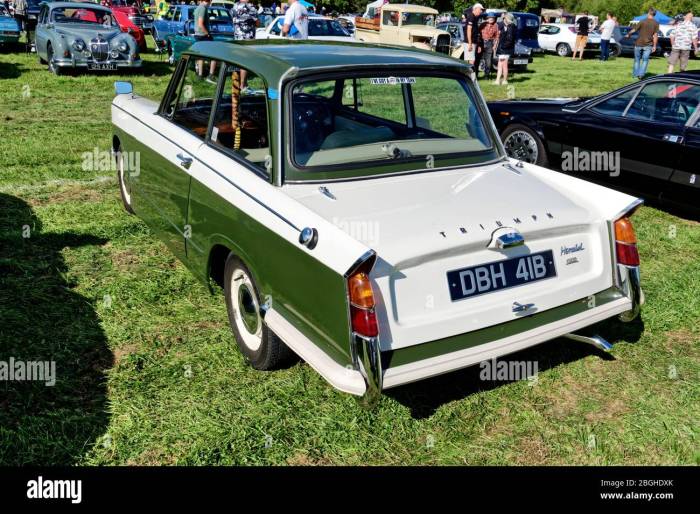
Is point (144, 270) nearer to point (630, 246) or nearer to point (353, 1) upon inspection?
point (630, 246)

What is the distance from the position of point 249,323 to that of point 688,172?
4.66 m

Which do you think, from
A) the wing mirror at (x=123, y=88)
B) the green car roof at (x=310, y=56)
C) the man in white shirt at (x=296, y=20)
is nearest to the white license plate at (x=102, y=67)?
the man in white shirt at (x=296, y=20)

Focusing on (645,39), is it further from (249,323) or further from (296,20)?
(249,323)

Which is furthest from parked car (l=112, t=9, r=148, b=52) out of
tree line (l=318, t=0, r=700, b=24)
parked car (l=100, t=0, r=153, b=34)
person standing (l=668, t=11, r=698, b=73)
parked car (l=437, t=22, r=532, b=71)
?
tree line (l=318, t=0, r=700, b=24)

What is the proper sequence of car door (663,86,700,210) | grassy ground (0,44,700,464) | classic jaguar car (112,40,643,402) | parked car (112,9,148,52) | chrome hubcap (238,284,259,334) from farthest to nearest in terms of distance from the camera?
parked car (112,9,148,52) < car door (663,86,700,210) < chrome hubcap (238,284,259,334) < grassy ground (0,44,700,464) < classic jaguar car (112,40,643,402)

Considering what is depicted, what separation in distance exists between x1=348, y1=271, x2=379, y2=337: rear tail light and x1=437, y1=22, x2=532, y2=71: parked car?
52.5 feet

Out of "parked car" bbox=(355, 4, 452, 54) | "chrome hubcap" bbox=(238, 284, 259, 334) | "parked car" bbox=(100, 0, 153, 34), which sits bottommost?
"chrome hubcap" bbox=(238, 284, 259, 334)

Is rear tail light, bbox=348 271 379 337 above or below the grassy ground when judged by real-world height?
above

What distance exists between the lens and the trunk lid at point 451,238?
115 inches

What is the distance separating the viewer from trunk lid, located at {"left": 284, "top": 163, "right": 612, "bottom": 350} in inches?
115

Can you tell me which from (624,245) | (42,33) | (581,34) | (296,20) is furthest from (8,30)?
(581,34)

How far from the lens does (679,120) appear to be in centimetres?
634

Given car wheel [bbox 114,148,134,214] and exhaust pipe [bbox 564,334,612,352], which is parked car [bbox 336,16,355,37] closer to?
car wheel [bbox 114,148,134,214]

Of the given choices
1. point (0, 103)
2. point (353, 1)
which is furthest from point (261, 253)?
point (353, 1)
